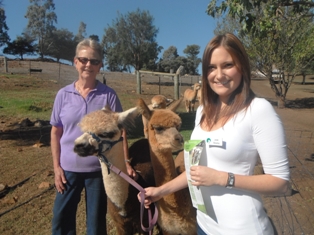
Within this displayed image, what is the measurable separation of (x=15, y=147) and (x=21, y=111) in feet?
16.0

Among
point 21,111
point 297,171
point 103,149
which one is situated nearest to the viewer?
point 103,149

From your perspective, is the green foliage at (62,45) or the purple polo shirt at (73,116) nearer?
the purple polo shirt at (73,116)

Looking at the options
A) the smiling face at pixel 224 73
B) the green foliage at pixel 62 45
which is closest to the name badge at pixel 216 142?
the smiling face at pixel 224 73

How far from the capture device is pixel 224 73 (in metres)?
1.58

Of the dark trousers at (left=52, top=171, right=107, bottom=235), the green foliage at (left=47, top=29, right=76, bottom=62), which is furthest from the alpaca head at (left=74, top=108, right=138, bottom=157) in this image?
the green foliage at (left=47, top=29, right=76, bottom=62)

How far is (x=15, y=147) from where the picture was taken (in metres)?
7.36

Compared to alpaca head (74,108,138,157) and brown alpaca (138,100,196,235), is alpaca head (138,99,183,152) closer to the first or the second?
brown alpaca (138,100,196,235)

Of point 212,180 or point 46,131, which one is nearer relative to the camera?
point 212,180

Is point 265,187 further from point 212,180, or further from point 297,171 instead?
point 297,171

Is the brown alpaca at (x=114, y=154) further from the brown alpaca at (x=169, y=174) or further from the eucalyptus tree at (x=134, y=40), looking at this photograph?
the eucalyptus tree at (x=134, y=40)

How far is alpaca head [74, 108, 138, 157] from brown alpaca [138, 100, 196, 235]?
1.31 feet

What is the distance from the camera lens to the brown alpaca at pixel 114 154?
2.37 meters

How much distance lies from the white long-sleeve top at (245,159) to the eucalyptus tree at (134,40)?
133ft

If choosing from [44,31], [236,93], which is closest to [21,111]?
[236,93]
